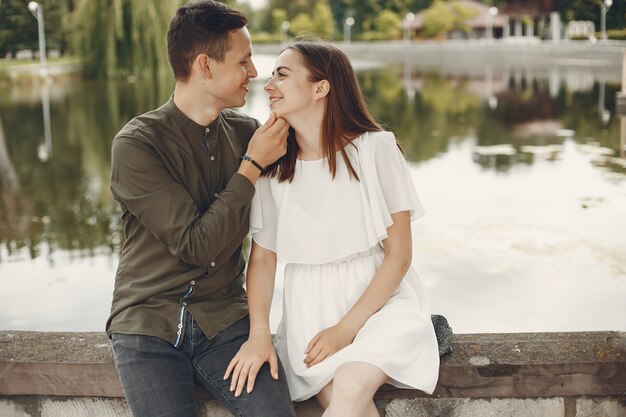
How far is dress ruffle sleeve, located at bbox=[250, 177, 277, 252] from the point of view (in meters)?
2.16

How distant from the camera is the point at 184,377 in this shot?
6.40 ft

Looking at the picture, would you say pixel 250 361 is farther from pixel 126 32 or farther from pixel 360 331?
pixel 126 32

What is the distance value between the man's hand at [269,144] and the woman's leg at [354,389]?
579 millimetres

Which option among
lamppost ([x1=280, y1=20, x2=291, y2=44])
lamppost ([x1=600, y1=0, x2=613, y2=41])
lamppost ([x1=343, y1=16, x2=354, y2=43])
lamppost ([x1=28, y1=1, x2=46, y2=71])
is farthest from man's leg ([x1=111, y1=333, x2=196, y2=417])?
lamppost ([x1=280, y1=20, x2=291, y2=44])

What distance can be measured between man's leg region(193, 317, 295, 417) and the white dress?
102mm

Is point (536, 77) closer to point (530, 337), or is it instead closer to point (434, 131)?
point (434, 131)

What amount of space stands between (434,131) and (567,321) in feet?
29.9

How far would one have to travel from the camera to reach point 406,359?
192cm

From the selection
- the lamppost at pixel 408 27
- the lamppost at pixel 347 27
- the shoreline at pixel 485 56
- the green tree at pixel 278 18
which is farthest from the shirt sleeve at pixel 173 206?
the green tree at pixel 278 18

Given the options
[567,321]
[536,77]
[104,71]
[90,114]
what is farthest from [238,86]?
[536,77]

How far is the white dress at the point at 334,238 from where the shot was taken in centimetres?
204

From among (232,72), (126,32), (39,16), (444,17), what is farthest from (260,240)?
(444,17)

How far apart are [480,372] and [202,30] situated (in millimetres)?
1182

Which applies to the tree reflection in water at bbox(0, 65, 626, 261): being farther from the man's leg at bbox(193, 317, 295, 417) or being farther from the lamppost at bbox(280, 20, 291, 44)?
the lamppost at bbox(280, 20, 291, 44)
